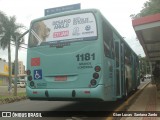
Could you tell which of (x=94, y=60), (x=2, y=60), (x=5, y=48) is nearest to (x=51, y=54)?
(x=94, y=60)

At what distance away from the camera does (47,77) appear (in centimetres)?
1055

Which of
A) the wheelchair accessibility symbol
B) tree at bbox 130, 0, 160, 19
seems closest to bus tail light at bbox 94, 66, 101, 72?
the wheelchair accessibility symbol

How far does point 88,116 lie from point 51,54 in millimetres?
2449

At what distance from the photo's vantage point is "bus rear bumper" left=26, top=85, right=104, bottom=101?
9.71 meters

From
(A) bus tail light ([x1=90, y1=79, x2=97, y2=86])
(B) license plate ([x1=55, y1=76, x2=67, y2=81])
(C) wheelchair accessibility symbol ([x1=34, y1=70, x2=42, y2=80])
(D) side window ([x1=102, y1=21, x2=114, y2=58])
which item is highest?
(D) side window ([x1=102, y1=21, x2=114, y2=58])

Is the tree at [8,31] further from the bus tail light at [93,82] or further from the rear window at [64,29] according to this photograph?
the bus tail light at [93,82]

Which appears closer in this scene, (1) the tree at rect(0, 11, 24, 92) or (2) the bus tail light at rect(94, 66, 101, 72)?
(2) the bus tail light at rect(94, 66, 101, 72)

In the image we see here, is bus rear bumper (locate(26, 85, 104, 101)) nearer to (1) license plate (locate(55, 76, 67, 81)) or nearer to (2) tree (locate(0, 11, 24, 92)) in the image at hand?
(1) license plate (locate(55, 76, 67, 81))

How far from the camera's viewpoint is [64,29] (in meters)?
10.6

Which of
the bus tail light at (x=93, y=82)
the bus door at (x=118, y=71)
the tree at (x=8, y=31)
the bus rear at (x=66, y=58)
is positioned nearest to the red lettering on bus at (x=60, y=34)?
the bus rear at (x=66, y=58)

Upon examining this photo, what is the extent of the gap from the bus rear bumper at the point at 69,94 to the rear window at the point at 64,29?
1.60 metres

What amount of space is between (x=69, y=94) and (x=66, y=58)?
3.81ft

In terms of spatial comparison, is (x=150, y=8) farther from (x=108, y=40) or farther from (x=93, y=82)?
(x=93, y=82)

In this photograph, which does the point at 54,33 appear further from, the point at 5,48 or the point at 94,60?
→ the point at 5,48
